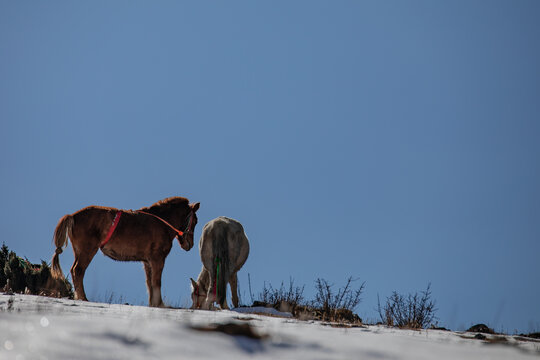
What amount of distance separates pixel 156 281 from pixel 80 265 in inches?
53.3

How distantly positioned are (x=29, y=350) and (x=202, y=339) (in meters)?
1.14

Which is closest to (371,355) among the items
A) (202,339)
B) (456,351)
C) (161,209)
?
(456,351)

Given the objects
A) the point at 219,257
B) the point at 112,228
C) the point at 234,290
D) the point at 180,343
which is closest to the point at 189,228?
the point at 219,257

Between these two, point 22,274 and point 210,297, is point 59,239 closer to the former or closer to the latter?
point 210,297

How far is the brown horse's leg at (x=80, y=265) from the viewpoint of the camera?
387 inches

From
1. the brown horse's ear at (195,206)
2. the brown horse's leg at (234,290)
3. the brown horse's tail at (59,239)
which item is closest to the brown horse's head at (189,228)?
the brown horse's ear at (195,206)

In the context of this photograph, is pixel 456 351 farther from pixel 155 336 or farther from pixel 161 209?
pixel 161 209

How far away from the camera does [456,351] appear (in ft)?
14.1

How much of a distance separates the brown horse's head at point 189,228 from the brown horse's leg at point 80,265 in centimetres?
194

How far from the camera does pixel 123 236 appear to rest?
10.5m

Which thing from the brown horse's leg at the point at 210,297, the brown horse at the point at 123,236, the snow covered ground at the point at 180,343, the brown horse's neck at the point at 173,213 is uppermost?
the brown horse's neck at the point at 173,213

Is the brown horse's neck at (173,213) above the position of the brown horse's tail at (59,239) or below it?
above

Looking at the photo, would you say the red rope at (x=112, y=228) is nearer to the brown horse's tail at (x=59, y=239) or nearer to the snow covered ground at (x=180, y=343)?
the brown horse's tail at (x=59, y=239)

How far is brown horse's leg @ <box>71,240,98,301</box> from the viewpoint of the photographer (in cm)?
984
